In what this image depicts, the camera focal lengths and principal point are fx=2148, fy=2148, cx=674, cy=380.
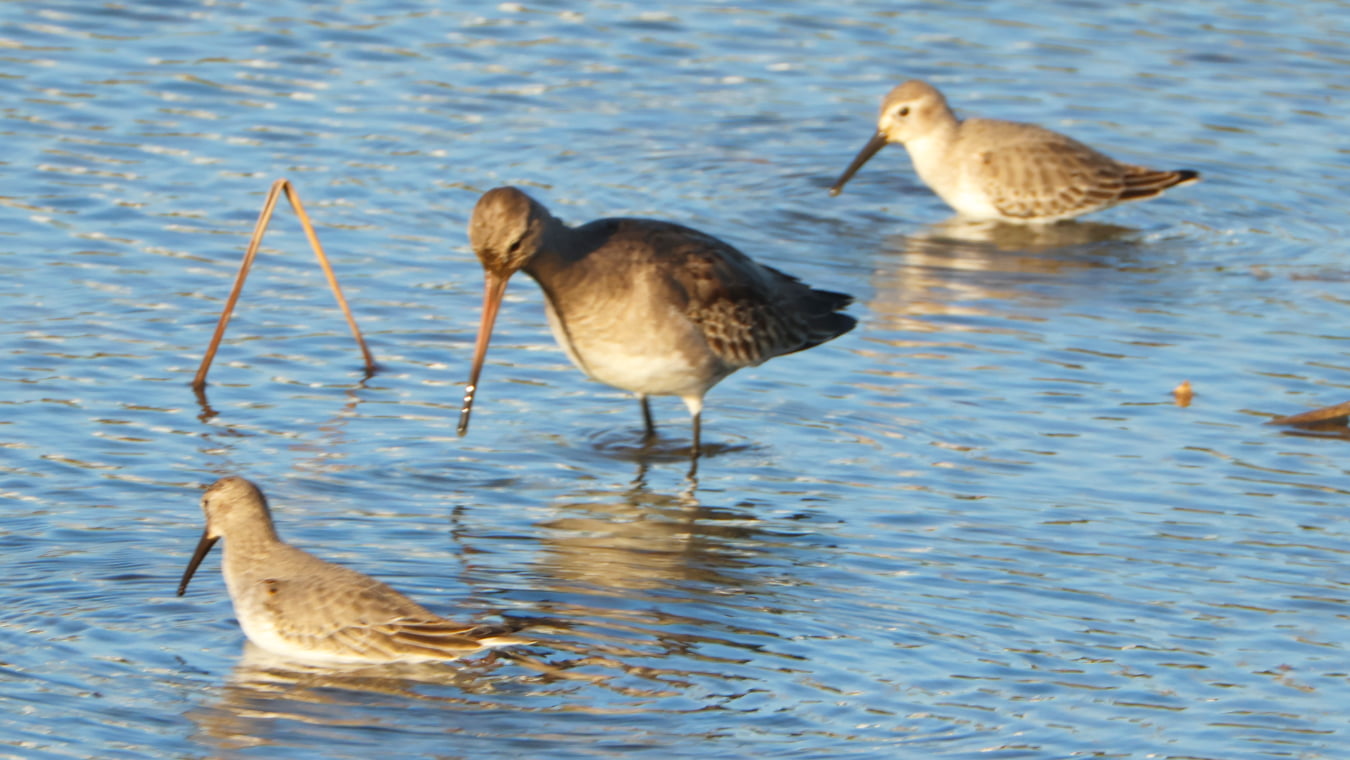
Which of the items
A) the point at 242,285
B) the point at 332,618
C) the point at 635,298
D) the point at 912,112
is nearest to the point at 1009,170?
the point at 912,112

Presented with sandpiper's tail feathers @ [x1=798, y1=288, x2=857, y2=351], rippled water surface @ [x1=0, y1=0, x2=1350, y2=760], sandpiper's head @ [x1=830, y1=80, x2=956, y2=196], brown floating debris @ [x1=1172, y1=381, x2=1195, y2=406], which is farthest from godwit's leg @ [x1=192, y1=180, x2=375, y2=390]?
sandpiper's head @ [x1=830, y1=80, x2=956, y2=196]

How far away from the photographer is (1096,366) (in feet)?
39.8

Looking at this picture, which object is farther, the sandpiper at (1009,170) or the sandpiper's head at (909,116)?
the sandpiper's head at (909,116)

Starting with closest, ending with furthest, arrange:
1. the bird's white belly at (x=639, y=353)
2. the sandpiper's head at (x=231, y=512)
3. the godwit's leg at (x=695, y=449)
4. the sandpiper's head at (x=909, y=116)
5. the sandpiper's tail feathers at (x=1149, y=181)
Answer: the sandpiper's head at (x=231, y=512) → the bird's white belly at (x=639, y=353) → the godwit's leg at (x=695, y=449) → the sandpiper's tail feathers at (x=1149, y=181) → the sandpiper's head at (x=909, y=116)

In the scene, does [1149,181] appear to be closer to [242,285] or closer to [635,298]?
[635,298]

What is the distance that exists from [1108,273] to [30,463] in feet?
24.4

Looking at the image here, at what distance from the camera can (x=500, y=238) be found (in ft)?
32.3

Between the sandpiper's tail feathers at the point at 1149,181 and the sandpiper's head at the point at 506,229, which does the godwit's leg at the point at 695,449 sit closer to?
the sandpiper's head at the point at 506,229

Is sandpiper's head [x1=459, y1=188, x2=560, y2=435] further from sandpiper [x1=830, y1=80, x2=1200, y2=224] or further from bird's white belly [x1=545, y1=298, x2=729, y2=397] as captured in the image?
sandpiper [x1=830, y1=80, x2=1200, y2=224]

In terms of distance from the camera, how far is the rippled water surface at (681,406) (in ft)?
25.5

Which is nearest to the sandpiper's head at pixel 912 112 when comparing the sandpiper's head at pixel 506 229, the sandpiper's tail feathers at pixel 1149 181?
the sandpiper's tail feathers at pixel 1149 181

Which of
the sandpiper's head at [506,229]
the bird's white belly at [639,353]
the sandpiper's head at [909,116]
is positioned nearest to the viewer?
the sandpiper's head at [506,229]

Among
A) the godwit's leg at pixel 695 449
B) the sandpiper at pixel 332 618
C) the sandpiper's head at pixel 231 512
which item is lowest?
the godwit's leg at pixel 695 449

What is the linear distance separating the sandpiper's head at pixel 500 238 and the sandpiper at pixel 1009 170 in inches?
237
